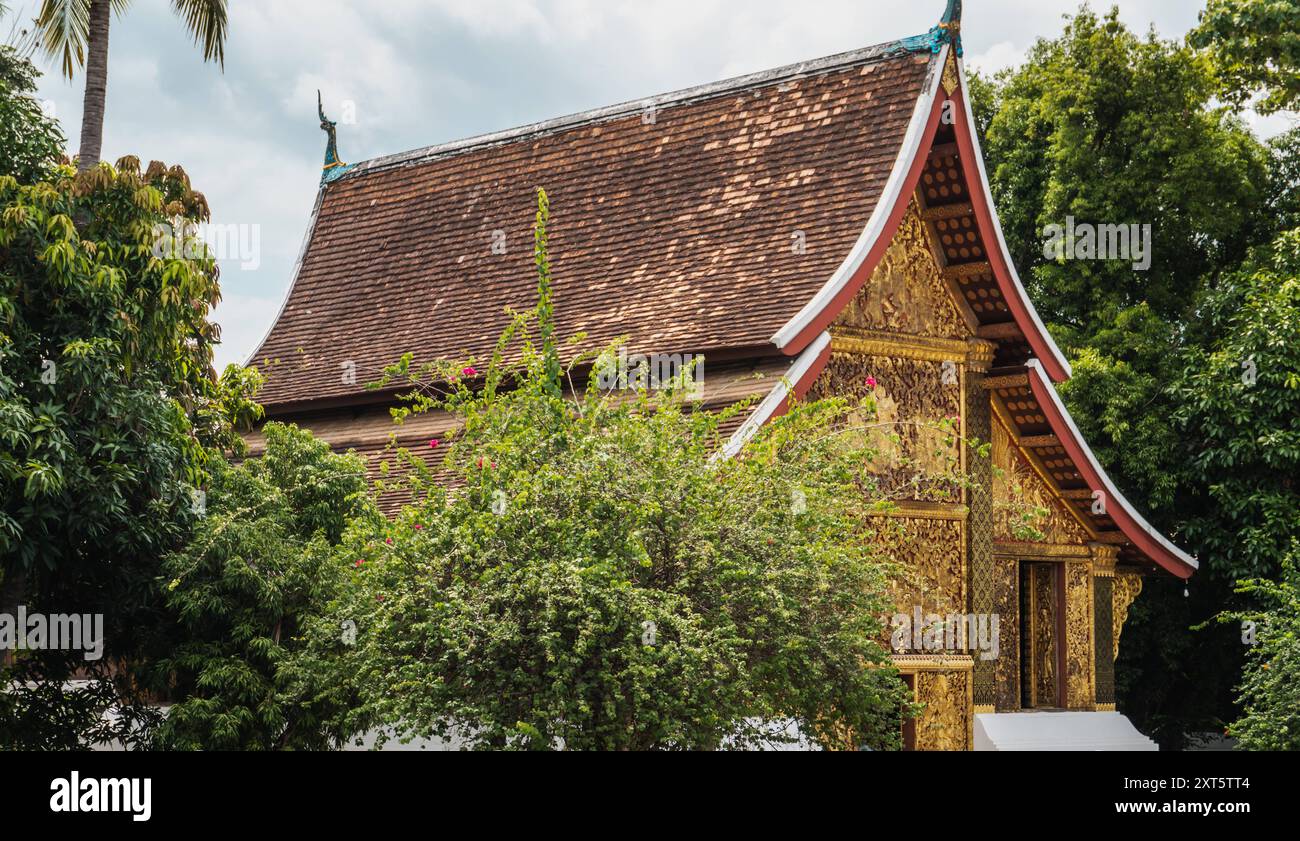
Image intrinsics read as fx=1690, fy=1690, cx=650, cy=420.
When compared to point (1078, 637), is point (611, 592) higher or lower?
higher

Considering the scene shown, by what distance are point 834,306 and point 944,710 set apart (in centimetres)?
435

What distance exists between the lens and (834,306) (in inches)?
583

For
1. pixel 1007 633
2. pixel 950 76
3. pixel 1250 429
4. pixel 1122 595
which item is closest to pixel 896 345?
pixel 950 76

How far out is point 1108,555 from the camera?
19016 millimetres

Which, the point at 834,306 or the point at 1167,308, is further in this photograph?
the point at 1167,308

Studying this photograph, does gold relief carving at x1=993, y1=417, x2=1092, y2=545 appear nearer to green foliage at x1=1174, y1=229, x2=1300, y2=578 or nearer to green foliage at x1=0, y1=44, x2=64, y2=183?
green foliage at x1=1174, y1=229, x2=1300, y2=578

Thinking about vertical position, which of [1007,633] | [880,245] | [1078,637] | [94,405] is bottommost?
[1078,637]

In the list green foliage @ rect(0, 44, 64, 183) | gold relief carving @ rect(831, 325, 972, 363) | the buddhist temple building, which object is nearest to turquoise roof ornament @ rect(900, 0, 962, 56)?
the buddhist temple building

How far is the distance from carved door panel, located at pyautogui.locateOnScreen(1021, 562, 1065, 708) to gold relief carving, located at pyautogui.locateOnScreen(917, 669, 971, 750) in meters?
2.07

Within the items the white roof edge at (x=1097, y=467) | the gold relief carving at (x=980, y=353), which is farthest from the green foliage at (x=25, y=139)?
the white roof edge at (x=1097, y=467)

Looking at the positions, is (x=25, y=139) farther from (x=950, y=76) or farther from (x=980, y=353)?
(x=980, y=353)
